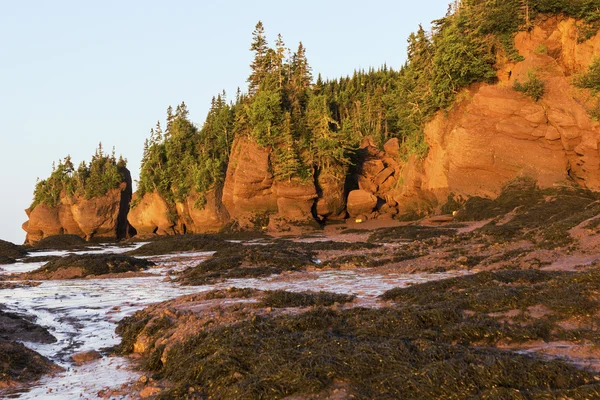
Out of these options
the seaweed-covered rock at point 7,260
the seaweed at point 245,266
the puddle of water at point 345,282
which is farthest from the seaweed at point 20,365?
the seaweed-covered rock at point 7,260

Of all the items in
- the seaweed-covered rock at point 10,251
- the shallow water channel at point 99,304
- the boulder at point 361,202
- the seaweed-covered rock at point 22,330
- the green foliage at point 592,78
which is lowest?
the shallow water channel at point 99,304

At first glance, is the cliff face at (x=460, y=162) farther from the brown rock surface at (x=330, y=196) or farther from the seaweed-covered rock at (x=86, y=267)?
the seaweed-covered rock at (x=86, y=267)

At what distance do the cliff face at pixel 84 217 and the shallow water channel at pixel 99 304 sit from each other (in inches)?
1907

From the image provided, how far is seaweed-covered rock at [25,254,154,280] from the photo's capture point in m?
22.6

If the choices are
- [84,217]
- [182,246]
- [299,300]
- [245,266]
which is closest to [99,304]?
[299,300]

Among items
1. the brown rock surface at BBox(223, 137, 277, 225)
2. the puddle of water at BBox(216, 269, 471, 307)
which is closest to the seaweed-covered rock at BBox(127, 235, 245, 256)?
the brown rock surface at BBox(223, 137, 277, 225)

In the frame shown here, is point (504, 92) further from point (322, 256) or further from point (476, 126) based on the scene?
point (322, 256)

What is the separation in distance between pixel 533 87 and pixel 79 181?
5870 cm

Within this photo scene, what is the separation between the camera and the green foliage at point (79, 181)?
6800 centimetres

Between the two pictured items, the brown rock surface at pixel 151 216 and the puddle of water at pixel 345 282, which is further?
the brown rock surface at pixel 151 216

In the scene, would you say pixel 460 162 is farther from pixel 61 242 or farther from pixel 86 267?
pixel 61 242

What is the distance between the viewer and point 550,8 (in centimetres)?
3319

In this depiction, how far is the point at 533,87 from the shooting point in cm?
3186

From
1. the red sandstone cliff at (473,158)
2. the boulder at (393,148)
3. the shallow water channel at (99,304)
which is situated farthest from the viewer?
the boulder at (393,148)
